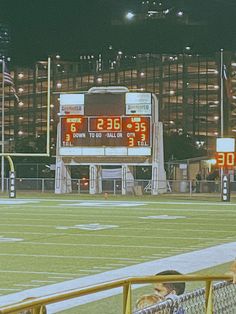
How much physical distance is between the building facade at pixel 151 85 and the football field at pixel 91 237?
70174mm

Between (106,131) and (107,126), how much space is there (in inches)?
9.7

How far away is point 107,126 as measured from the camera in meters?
43.3

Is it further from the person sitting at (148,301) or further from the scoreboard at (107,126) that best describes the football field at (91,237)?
the scoreboard at (107,126)

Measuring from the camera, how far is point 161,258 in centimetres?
1552

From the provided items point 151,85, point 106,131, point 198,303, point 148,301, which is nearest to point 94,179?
point 106,131

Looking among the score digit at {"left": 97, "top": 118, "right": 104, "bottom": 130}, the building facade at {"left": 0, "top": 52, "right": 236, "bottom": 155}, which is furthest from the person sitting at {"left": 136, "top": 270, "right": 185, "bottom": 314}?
the building facade at {"left": 0, "top": 52, "right": 236, "bottom": 155}

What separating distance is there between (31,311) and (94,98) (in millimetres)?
41033

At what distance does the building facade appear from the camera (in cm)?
10719

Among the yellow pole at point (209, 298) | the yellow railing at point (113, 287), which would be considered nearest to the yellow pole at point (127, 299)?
→ the yellow railing at point (113, 287)

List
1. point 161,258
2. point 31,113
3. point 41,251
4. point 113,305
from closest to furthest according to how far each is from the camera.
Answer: point 113,305 < point 161,258 < point 41,251 < point 31,113

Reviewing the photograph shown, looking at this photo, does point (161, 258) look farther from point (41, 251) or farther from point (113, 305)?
point (113, 305)

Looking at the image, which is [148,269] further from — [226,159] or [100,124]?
[100,124]

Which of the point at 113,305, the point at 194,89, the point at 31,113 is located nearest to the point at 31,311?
the point at 113,305

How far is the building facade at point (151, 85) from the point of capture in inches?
4220
